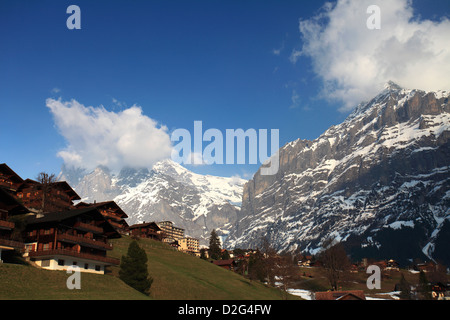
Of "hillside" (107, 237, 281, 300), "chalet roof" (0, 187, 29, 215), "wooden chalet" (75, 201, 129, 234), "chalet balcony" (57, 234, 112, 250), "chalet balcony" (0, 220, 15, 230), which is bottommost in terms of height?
"hillside" (107, 237, 281, 300)

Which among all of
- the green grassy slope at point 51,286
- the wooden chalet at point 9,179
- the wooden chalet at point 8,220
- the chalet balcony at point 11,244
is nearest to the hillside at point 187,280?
the green grassy slope at point 51,286

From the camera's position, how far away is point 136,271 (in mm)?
56875

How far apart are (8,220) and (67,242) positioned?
900cm

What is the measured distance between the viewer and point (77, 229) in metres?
60.9

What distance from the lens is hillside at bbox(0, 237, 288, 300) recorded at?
40250 millimetres

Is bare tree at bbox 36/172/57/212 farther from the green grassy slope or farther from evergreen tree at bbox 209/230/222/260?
evergreen tree at bbox 209/230/222/260

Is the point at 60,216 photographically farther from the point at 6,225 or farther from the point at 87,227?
the point at 6,225

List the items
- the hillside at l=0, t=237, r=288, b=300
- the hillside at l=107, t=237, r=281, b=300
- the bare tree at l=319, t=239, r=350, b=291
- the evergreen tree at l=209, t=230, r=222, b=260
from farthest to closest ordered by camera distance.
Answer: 1. the evergreen tree at l=209, t=230, r=222, b=260
2. the bare tree at l=319, t=239, r=350, b=291
3. the hillside at l=107, t=237, r=281, b=300
4. the hillside at l=0, t=237, r=288, b=300

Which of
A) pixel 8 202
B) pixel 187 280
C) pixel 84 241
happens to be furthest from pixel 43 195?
pixel 187 280

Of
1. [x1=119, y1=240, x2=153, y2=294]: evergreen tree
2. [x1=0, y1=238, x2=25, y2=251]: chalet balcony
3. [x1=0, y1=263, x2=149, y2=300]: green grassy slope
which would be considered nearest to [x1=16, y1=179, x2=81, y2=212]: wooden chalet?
[x1=0, y1=238, x2=25, y2=251]: chalet balcony

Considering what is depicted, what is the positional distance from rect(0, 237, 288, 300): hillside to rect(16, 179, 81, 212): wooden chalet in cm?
1700

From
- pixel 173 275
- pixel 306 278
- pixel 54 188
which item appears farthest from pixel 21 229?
pixel 306 278
